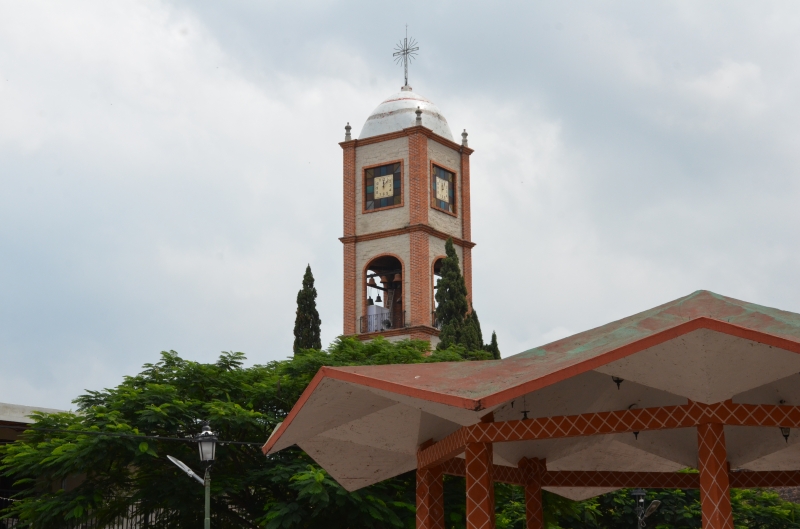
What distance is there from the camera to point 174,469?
1029 inches

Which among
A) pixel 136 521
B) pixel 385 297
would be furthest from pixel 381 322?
pixel 136 521

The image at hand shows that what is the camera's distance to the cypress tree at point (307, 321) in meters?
54.0

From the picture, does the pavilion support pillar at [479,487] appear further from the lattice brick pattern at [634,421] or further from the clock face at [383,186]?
the clock face at [383,186]

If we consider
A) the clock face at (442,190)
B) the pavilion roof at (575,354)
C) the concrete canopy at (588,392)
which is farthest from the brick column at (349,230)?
→ the pavilion roof at (575,354)

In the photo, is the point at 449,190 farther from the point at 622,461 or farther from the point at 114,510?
the point at 622,461

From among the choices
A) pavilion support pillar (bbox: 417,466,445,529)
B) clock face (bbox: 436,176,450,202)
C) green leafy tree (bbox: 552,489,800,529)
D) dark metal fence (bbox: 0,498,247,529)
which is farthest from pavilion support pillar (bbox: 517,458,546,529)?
clock face (bbox: 436,176,450,202)

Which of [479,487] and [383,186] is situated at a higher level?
[383,186]

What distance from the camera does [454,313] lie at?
53062 millimetres

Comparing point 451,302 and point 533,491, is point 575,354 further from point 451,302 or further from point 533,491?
point 451,302

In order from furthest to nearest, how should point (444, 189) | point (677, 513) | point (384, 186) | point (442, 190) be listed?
point (444, 189) → point (442, 190) → point (384, 186) → point (677, 513)

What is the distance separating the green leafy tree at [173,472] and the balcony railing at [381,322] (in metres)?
30.0

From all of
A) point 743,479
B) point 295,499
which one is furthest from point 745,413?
point 295,499

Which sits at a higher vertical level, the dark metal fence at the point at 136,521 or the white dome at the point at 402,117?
the white dome at the point at 402,117

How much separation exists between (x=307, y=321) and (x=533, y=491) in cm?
4118
